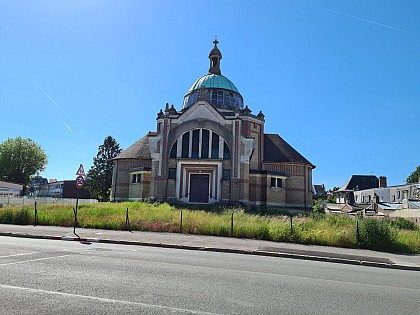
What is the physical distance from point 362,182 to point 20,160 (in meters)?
77.1

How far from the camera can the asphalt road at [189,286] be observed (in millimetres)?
5469

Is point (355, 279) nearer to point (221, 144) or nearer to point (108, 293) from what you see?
point (108, 293)

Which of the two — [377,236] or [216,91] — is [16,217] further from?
[216,91]

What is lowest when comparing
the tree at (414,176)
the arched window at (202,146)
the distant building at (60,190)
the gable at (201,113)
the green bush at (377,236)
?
the green bush at (377,236)

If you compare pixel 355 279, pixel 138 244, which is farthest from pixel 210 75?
pixel 355 279

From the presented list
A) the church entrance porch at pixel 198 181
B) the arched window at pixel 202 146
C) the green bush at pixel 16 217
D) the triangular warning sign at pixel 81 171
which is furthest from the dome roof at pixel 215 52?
the triangular warning sign at pixel 81 171

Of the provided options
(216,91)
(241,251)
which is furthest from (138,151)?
(241,251)

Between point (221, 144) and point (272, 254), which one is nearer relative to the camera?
point (272, 254)

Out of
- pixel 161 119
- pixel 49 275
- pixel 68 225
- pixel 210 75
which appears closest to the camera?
pixel 49 275

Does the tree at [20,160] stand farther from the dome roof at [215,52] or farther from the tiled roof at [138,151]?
the dome roof at [215,52]

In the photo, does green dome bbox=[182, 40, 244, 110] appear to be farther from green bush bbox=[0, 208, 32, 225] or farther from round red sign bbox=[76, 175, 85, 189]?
round red sign bbox=[76, 175, 85, 189]

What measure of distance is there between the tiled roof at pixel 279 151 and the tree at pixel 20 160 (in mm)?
56853

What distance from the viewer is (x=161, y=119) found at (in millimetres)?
36938

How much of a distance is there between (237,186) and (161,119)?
11.0 m
